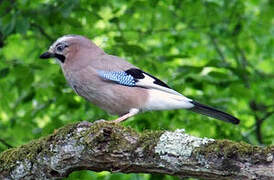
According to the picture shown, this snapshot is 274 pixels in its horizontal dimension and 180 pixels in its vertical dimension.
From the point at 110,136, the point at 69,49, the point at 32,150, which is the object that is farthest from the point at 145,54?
the point at 110,136

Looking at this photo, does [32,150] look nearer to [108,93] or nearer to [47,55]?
[108,93]

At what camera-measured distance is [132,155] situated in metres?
3.68

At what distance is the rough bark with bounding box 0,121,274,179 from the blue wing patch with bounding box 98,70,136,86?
64.1 inches

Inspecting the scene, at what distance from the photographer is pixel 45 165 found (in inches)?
156

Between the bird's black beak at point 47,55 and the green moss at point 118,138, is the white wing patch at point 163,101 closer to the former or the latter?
the bird's black beak at point 47,55

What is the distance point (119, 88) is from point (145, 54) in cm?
178

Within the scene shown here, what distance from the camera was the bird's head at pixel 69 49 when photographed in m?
6.05

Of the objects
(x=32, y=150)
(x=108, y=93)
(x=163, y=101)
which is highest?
(x=163, y=101)

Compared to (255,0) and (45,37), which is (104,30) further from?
(255,0)

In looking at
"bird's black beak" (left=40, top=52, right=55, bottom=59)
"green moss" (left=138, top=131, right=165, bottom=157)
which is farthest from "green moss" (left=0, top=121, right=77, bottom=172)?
"bird's black beak" (left=40, top=52, right=55, bottom=59)

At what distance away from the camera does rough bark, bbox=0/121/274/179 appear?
3.41 metres

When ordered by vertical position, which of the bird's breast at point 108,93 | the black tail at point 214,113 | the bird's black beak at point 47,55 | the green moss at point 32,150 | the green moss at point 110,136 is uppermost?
the black tail at point 214,113

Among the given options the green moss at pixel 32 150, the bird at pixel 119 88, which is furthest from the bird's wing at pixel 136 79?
the green moss at pixel 32 150

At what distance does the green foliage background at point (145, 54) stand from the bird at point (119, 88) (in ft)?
2.26
